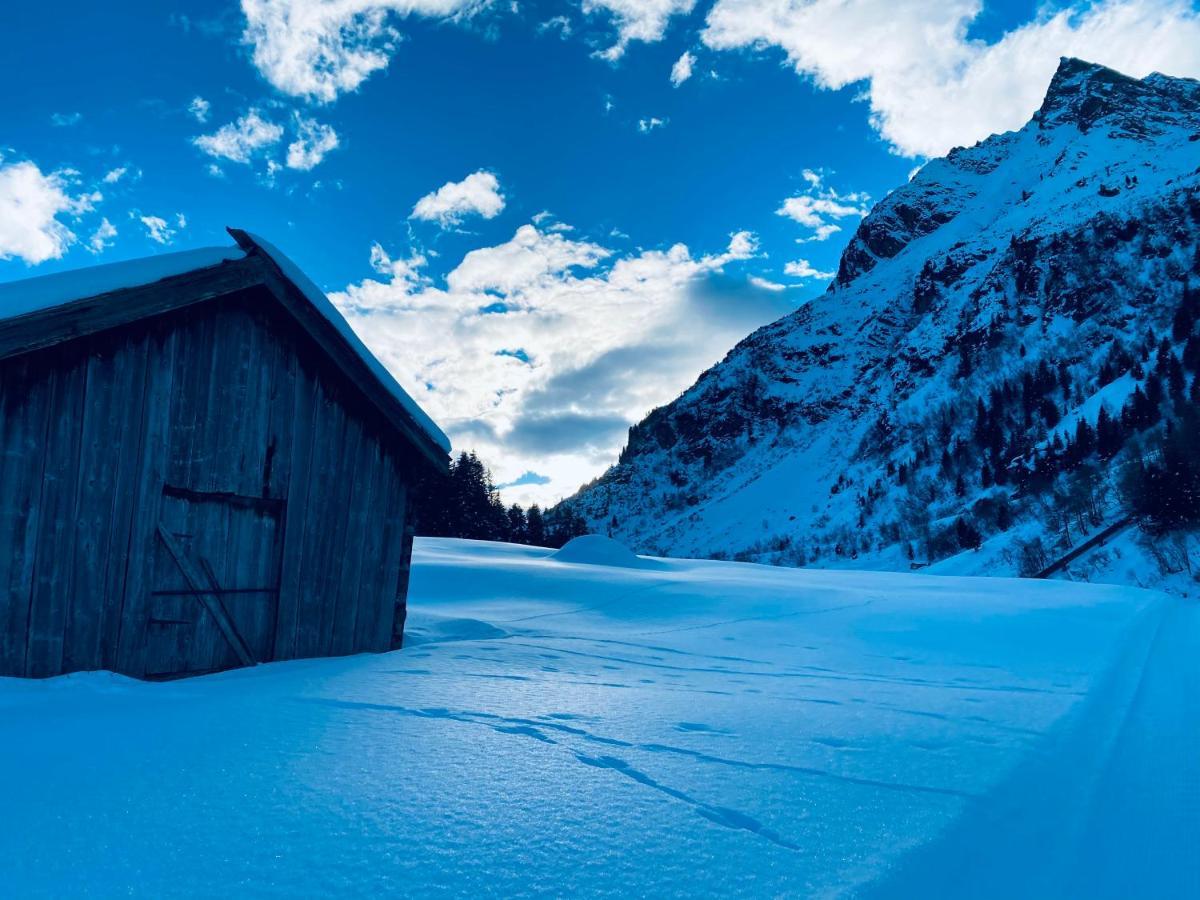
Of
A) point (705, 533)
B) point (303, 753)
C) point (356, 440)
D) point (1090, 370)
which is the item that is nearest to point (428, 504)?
point (356, 440)

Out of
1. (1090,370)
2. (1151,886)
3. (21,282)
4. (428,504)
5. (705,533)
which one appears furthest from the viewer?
(705,533)

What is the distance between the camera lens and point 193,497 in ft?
17.8

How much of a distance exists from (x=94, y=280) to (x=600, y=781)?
16.0 feet

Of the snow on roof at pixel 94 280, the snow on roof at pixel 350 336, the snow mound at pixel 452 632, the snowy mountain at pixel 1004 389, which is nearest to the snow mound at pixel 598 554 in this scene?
the snow mound at pixel 452 632

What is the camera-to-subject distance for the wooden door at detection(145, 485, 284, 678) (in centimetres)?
519

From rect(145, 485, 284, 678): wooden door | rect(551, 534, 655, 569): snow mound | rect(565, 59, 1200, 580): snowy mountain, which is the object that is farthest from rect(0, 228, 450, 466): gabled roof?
rect(565, 59, 1200, 580): snowy mountain

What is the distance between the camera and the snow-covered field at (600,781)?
6.15ft

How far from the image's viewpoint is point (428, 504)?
38594 mm

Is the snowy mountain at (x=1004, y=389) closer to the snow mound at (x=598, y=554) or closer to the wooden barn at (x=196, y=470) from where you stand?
the snow mound at (x=598, y=554)

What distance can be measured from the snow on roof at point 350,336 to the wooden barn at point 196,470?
0.02m

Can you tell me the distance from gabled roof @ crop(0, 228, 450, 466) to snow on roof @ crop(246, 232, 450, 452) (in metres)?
0.01

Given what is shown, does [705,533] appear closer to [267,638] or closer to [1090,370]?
[1090,370]

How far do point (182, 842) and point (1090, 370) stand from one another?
103356 millimetres

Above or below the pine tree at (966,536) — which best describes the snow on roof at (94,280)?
above
